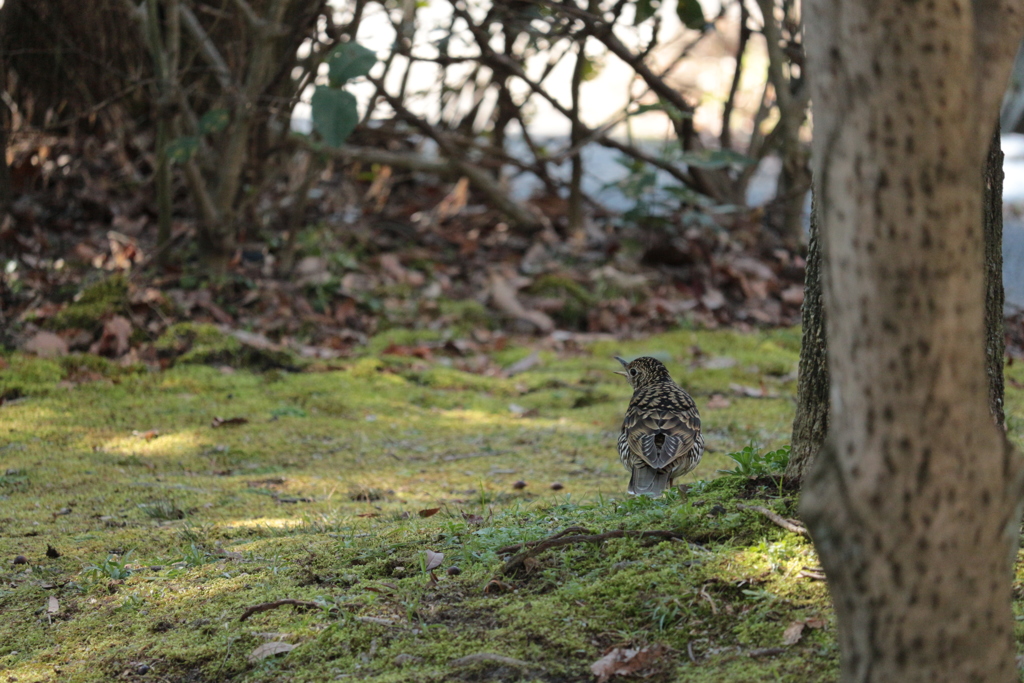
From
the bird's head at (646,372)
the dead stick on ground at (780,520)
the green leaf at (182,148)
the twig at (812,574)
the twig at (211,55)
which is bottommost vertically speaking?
the twig at (812,574)

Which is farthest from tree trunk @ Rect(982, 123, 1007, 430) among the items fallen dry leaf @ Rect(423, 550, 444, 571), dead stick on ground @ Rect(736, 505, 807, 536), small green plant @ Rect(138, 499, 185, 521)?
small green plant @ Rect(138, 499, 185, 521)

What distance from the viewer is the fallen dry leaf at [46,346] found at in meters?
6.50

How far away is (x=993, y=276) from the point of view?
2.89 meters

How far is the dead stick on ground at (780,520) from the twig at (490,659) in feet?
2.79

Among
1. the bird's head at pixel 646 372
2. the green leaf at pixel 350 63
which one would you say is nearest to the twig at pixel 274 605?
the bird's head at pixel 646 372

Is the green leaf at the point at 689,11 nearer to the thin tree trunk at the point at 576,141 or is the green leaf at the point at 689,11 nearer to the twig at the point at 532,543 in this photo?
the thin tree trunk at the point at 576,141

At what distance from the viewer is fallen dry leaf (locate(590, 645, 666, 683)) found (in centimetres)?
244

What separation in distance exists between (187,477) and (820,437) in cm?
322

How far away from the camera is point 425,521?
3.78 metres

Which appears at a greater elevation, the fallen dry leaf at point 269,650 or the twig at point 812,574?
the twig at point 812,574

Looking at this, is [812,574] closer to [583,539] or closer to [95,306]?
[583,539]

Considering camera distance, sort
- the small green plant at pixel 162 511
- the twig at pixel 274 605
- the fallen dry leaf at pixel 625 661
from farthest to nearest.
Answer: the small green plant at pixel 162 511, the twig at pixel 274 605, the fallen dry leaf at pixel 625 661

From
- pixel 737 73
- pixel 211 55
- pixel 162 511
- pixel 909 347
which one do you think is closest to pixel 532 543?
pixel 909 347

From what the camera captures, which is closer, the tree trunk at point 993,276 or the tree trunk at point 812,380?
the tree trunk at point 993,276
